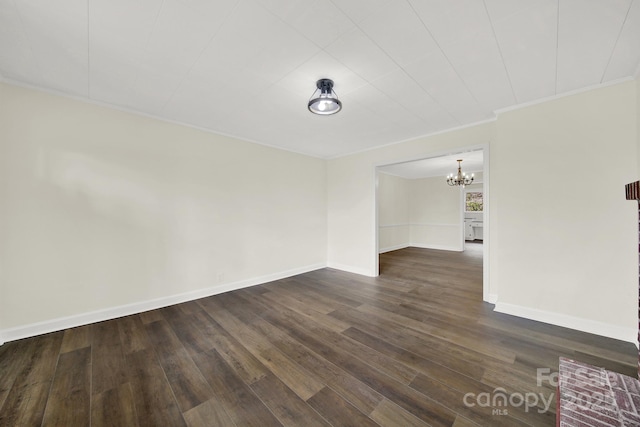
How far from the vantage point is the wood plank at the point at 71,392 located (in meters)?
1.44

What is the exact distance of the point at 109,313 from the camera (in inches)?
108

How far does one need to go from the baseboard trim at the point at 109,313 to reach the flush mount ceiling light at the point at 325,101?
3.10 metres

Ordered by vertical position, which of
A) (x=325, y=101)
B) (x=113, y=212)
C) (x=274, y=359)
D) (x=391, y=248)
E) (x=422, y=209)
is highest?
(x=325, y=101)

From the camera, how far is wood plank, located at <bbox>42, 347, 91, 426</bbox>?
1438 millimetres

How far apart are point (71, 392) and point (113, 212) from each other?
1.90 metres

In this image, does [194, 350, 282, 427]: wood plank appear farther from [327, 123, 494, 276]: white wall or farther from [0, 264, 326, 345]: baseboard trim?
[327, 123, 494, 276]: white wall

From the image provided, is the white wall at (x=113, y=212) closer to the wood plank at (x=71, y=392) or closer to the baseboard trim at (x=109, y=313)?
the baseboard trim at (x=109, y=313)

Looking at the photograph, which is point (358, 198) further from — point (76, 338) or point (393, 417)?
point (76, 338)

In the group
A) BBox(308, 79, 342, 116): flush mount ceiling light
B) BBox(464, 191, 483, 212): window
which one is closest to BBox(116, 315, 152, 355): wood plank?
BBox(308, 79, 342, 116): flush mount ceiling light

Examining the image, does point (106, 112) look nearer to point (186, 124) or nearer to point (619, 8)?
point (186, 124)

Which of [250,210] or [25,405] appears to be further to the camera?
[250,210]

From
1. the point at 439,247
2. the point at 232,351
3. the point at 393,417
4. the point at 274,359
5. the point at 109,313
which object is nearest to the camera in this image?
the point at 393,417

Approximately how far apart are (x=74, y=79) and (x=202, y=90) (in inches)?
47.8

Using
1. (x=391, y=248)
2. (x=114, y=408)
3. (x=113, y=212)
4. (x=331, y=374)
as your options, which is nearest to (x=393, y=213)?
(x=391, y=248)
